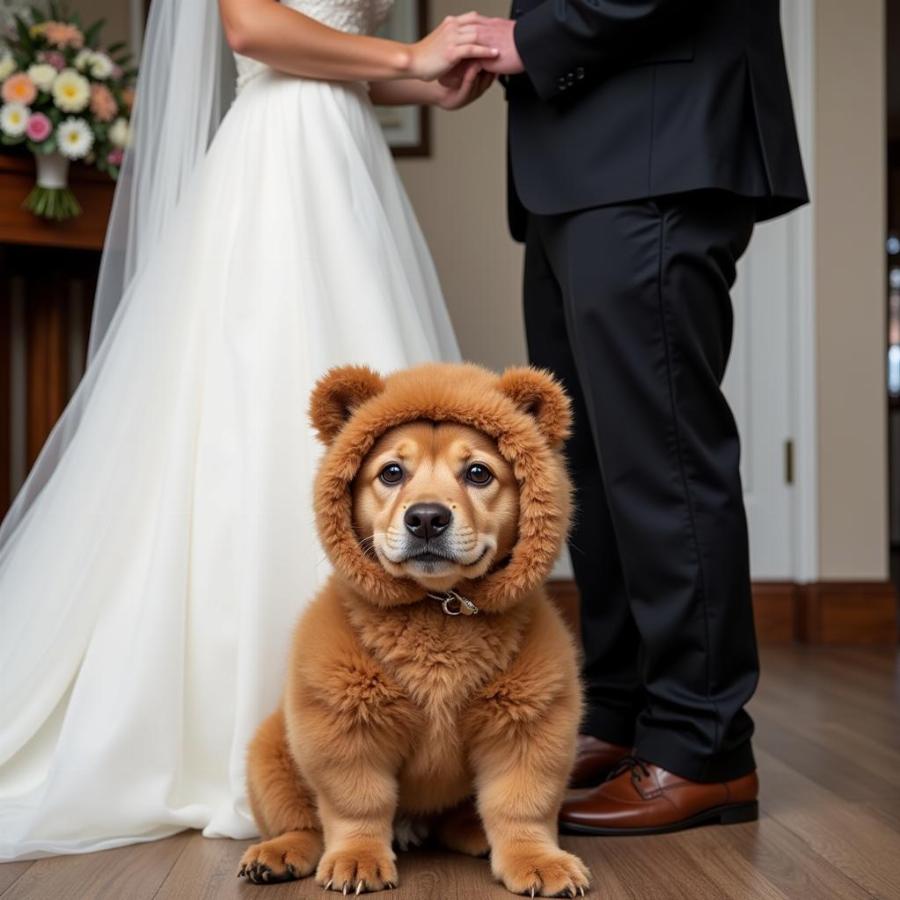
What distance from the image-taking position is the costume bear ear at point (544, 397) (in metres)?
1.12

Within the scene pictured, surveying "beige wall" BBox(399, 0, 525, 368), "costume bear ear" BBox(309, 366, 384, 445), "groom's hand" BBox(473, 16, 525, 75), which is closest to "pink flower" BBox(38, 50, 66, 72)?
"beige wall" BBox(399, 0, 525, 368)

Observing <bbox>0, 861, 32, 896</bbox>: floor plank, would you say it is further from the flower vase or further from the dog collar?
the flower vase

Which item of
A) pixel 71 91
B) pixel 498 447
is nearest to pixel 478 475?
pixel 498 447

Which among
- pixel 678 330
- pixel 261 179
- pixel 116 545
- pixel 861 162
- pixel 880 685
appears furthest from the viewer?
pixel 861 162

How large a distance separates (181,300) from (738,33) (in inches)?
31.5

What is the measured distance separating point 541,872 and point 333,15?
1241 mm

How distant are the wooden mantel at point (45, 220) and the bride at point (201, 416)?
598 millimetres

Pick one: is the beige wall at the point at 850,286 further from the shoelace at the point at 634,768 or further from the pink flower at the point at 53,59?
the pink flower at the point at 53,59

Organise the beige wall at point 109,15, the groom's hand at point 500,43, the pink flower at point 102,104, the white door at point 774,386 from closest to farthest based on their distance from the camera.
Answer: the groom's hand at point 500,43, the pink flower at point 102,104, the beige wall at point 109,15, the white door at point 774,386

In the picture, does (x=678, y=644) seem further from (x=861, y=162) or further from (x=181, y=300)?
(x=861, y=162)

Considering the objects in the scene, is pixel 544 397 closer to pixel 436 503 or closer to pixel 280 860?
pixel 436 503

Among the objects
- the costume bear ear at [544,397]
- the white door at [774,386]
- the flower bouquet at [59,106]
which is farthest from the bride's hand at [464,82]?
the white door at [774,386]

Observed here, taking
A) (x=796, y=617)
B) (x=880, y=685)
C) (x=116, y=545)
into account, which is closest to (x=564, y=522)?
(x=116, y=545)

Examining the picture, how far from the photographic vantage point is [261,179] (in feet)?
5.19
